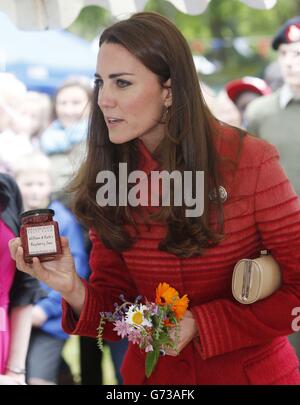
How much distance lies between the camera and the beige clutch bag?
1.71 meters

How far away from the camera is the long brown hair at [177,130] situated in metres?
1.72

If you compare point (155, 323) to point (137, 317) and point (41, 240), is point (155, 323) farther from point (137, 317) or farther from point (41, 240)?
point (41, 240)

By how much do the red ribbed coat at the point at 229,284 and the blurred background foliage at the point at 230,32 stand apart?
5.94 ft

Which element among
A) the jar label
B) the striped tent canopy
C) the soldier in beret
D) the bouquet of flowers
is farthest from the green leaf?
the soldier in beret

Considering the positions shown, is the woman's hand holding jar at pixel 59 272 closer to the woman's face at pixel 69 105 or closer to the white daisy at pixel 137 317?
the white daisy at pixel 137 317

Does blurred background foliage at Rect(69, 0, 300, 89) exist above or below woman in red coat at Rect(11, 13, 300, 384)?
above

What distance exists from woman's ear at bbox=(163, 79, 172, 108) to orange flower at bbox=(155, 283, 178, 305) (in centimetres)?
44

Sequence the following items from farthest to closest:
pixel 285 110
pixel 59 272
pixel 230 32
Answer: pixel 230 32
pixel 285 110
pixel 59 272

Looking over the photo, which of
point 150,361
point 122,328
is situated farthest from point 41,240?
point 150,361

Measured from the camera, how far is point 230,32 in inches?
153

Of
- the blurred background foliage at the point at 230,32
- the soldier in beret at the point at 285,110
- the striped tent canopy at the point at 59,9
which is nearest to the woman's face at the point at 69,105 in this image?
the blurred background foliage at the point at 230,32

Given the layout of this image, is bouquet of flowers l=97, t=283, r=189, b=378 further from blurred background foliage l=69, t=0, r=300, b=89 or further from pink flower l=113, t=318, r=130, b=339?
blurred background foliage l=69, t=0, r=300, b=89

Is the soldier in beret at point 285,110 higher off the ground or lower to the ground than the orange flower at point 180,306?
higher

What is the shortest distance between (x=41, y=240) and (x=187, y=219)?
1.16ft
